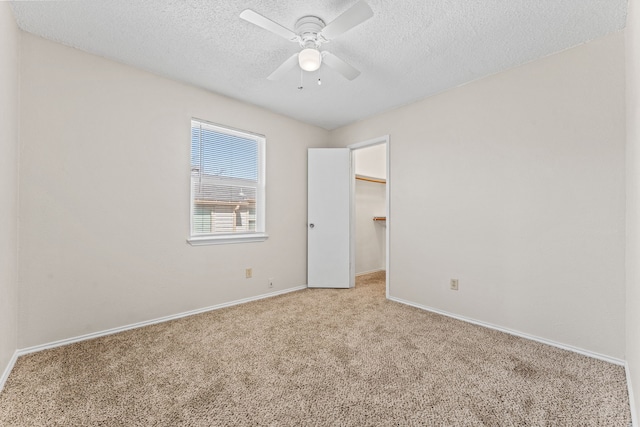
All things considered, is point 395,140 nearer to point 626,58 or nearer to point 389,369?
point 626,58

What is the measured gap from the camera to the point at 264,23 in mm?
1716

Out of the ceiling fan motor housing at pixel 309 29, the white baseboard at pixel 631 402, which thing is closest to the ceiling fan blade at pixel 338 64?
the ceiling fan motor housing at pixel 309 29

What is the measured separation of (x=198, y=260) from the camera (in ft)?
9.65

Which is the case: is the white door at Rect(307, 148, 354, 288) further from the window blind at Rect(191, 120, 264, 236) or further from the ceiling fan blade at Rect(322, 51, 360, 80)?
the ceiling fan blade at Rect(322, 51, 360, 80)

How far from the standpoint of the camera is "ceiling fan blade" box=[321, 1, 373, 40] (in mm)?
1567

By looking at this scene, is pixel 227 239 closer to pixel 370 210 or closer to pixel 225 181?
pixel 225 181

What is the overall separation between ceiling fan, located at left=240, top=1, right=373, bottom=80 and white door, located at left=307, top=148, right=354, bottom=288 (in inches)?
69.7

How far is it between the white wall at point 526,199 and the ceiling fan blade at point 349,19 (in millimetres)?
1671

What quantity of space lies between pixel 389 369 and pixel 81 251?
2556 mm

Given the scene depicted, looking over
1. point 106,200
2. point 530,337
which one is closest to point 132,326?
point 106,200

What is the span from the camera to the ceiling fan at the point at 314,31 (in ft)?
5.32

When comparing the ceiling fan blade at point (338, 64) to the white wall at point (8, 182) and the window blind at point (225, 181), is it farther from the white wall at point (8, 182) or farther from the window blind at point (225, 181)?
the white wall at point (8, 182)

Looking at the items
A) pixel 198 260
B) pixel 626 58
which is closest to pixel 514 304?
pixel 626 58

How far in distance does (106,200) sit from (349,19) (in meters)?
2.39
